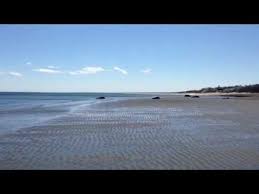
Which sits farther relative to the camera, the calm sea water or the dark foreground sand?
the calm sea water

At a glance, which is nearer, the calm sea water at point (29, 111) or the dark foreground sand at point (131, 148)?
the dark foreground sand at point (131, 148)

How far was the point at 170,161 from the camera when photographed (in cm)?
702

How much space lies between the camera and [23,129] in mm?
12555

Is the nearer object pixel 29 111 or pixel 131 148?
pixel 131 148

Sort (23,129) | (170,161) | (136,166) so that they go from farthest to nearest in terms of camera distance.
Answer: (23,129), (170,161), (136,166)
